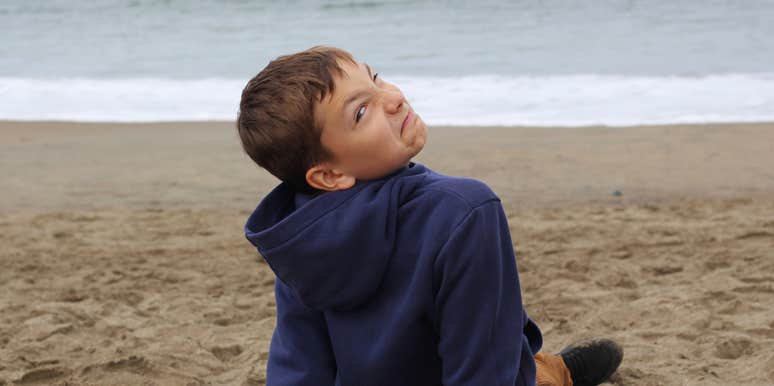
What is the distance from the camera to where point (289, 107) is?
182 centimetres

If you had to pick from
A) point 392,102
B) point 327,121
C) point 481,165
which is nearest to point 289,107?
point 327,121

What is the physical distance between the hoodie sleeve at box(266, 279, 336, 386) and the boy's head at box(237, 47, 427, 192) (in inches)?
11.4

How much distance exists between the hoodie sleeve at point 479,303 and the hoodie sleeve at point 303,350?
0.94 feet

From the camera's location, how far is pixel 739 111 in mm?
7992

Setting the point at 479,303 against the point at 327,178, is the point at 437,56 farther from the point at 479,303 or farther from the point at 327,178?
the point at 479,303

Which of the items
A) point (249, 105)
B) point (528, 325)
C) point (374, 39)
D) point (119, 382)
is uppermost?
point (249, 105)

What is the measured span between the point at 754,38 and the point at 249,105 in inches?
447

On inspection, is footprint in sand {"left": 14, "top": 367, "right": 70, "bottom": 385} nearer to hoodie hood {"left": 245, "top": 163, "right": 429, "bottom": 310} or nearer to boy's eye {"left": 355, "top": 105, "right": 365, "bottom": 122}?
hoodie hood {"left": 245, "top": 163, "right": 429, "bottom": 310}

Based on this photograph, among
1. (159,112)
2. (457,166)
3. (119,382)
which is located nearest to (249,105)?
(119,382)

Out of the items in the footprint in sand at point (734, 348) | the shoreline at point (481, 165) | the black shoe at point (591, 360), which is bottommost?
the shoreline at point (481, 165)

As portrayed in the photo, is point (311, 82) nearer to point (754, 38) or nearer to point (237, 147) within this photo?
point (237, 147)

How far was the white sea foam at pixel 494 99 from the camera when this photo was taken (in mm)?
8172

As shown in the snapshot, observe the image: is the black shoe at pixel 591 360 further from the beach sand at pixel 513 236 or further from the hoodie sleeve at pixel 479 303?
the hoodie sleeve at pixel 479 303

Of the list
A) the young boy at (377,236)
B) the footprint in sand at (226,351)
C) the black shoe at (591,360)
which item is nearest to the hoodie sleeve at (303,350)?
the young boy at (377,236)
